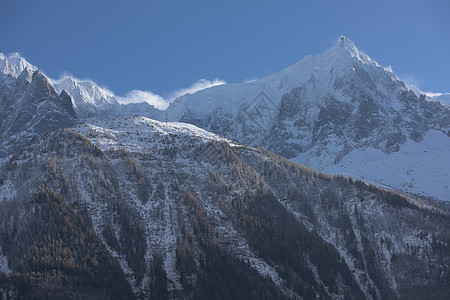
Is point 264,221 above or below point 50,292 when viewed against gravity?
above

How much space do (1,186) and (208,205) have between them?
8169 centimetres

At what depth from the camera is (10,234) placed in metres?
164

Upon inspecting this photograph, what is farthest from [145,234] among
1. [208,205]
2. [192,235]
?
[208,205]

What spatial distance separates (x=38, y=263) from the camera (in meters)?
149

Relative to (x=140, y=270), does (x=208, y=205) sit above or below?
above

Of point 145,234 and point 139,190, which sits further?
point 139,190

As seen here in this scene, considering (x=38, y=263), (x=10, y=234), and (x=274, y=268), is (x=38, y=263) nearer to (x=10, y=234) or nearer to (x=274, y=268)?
(x=10, y=234)

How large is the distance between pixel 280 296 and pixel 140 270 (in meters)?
46.7

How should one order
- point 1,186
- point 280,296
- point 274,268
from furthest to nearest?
point 1,186 → point 274,268 → point 280,296

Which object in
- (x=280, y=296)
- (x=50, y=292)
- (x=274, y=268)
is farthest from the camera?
(x=274, y=268)

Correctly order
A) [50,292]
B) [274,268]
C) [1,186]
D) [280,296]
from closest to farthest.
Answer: [50,292]
[280,296]
[274,268]
[1,186]

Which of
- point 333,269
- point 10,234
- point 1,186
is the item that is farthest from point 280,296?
point 1,186

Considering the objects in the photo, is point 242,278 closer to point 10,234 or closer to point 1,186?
point 10,234

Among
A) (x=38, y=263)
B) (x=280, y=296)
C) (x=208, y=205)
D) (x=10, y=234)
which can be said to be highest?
(x=208, y=205)
